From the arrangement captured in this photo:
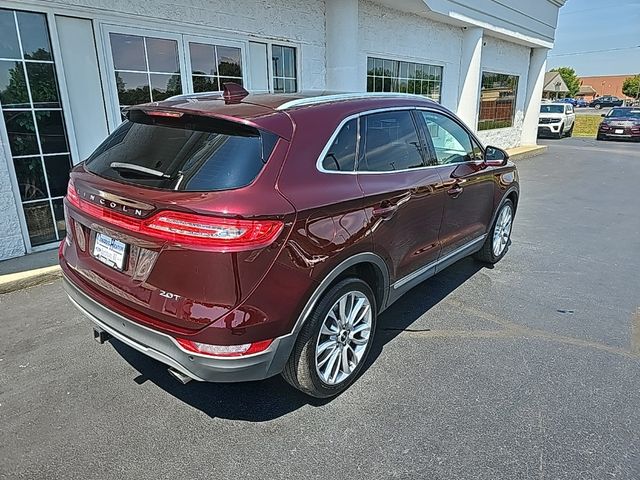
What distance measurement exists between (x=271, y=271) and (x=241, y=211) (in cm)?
34

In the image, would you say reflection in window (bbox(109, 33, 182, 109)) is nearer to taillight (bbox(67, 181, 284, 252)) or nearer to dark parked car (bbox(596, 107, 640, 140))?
taillight (bbox(67, 181, 284, 252))

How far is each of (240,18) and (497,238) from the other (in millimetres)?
4749

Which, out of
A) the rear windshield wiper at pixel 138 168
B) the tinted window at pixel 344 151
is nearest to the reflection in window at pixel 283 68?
the tinted window at pixel 344 151

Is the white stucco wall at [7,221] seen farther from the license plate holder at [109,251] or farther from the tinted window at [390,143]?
the tinted window at [390,143]

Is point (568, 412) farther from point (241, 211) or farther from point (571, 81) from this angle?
point (571, 81)

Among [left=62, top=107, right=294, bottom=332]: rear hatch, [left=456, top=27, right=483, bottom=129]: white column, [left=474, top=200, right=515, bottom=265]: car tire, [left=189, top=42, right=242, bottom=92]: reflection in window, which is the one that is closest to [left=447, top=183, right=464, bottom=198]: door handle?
[left=474, top=200, right=515, bottom=265]: car tire

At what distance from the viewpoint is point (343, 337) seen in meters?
2.86

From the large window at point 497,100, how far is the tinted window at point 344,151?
12013 mm

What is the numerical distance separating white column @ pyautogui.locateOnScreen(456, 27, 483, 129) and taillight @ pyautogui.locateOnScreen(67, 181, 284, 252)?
11274 millimetres

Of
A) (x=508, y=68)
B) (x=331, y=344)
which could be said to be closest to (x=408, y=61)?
(x=508, y=68)

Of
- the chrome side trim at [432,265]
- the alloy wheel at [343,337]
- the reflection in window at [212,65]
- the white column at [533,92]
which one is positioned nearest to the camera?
the alloy wheel at [343,337]

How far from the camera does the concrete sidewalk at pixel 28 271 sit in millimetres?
4383

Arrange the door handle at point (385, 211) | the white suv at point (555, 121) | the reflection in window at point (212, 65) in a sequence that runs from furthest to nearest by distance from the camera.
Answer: the white suv at point (555, 121) < the reflection in window at point (212, 65) < the door handle at point (385, 211)

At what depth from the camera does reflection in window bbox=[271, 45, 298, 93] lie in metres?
7.28
